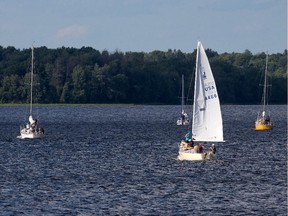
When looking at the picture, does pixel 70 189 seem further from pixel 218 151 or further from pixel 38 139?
pixel 38 139

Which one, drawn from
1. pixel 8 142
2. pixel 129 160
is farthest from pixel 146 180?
pixel 8 142

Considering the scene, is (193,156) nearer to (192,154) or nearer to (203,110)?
(192,154)

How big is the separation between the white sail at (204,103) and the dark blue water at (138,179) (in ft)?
9.72

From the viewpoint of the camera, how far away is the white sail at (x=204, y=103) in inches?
3219

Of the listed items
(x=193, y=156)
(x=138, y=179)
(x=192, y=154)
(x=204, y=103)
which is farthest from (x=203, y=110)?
(x=138, y=179)

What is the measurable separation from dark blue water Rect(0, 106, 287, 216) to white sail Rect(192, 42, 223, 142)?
296 cm

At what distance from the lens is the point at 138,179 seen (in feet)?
230

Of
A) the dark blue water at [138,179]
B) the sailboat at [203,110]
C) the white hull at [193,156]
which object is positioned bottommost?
the dark blue water at [138,179]

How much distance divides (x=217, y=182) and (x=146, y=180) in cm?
524

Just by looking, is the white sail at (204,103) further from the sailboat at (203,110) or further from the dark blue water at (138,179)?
the dark blue water at (138,179)

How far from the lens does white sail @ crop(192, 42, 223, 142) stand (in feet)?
268

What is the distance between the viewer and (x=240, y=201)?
5894 cm

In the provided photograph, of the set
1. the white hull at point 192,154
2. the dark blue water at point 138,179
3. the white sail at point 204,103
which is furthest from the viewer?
the white sail at point 204,103

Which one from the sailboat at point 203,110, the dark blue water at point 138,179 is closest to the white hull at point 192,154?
the sailboat at point 203,110
